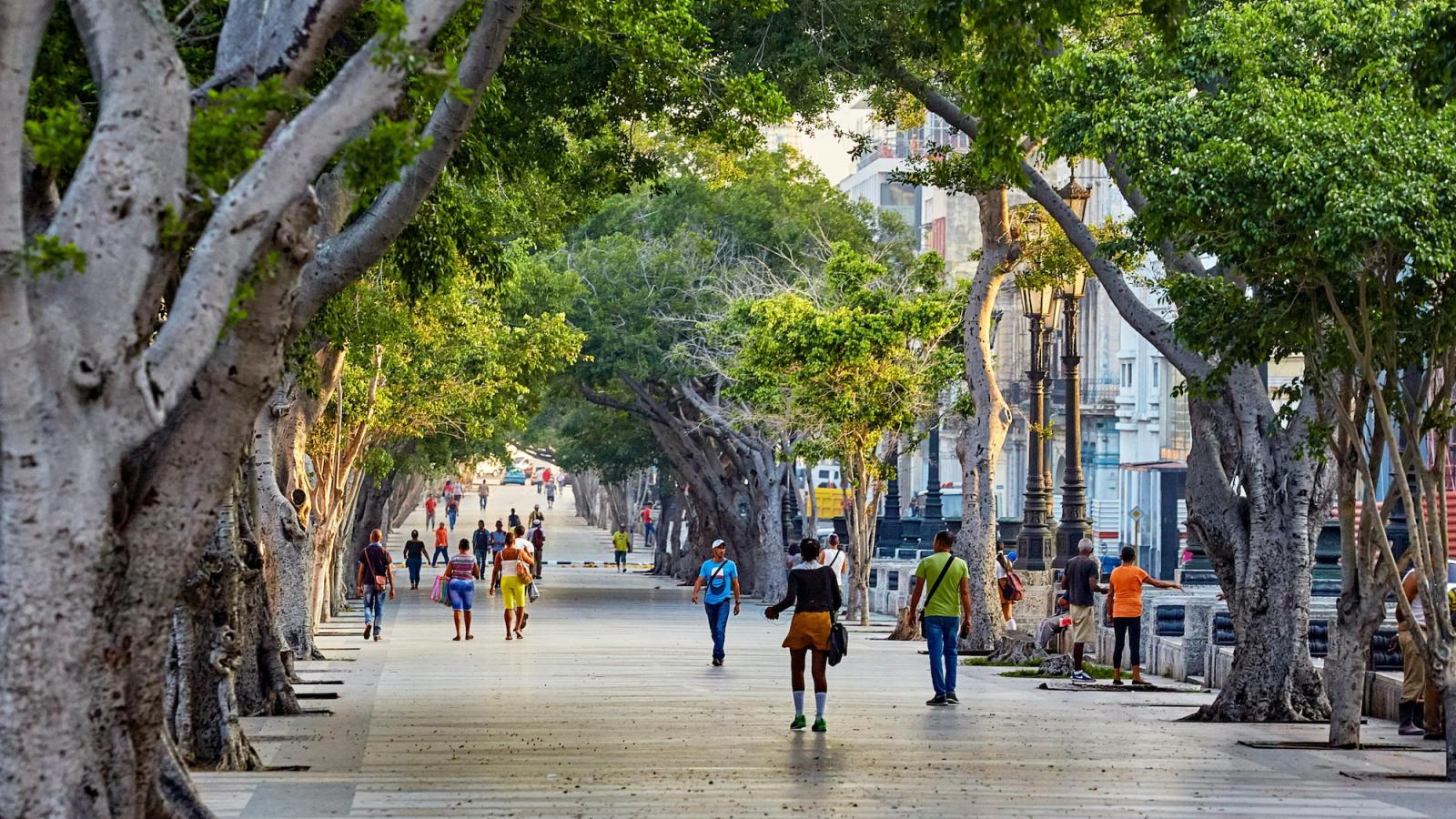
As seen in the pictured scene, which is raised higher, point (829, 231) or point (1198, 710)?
point (829, 231)

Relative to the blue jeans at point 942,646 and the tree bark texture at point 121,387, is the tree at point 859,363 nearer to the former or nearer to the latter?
the blue jeans at point 942,646

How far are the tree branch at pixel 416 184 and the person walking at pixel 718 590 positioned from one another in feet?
36.0

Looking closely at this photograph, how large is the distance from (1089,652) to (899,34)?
9.65 m

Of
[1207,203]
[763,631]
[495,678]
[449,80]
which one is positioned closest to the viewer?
[449,80]

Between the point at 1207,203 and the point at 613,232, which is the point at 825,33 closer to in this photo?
the point at 1207,203

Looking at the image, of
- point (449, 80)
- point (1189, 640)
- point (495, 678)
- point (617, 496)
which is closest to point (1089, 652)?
point (1189, 640)

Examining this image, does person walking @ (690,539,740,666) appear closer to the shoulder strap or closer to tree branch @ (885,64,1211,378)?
the shoulder strap

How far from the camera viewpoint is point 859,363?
31.7 meters

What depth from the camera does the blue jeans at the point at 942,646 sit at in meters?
17.9

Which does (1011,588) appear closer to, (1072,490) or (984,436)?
(984,436)

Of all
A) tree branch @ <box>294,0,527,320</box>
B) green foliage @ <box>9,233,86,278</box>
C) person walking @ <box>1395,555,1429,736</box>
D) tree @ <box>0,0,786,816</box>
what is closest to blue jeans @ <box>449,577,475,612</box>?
person walking @ <box>1395,555,1429,736</box>

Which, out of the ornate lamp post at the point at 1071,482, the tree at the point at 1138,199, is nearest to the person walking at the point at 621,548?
the ornate lamp post at the point at 1071,482

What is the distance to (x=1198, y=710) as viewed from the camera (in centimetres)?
1761

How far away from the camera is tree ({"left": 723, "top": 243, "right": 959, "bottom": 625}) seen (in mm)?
31328
